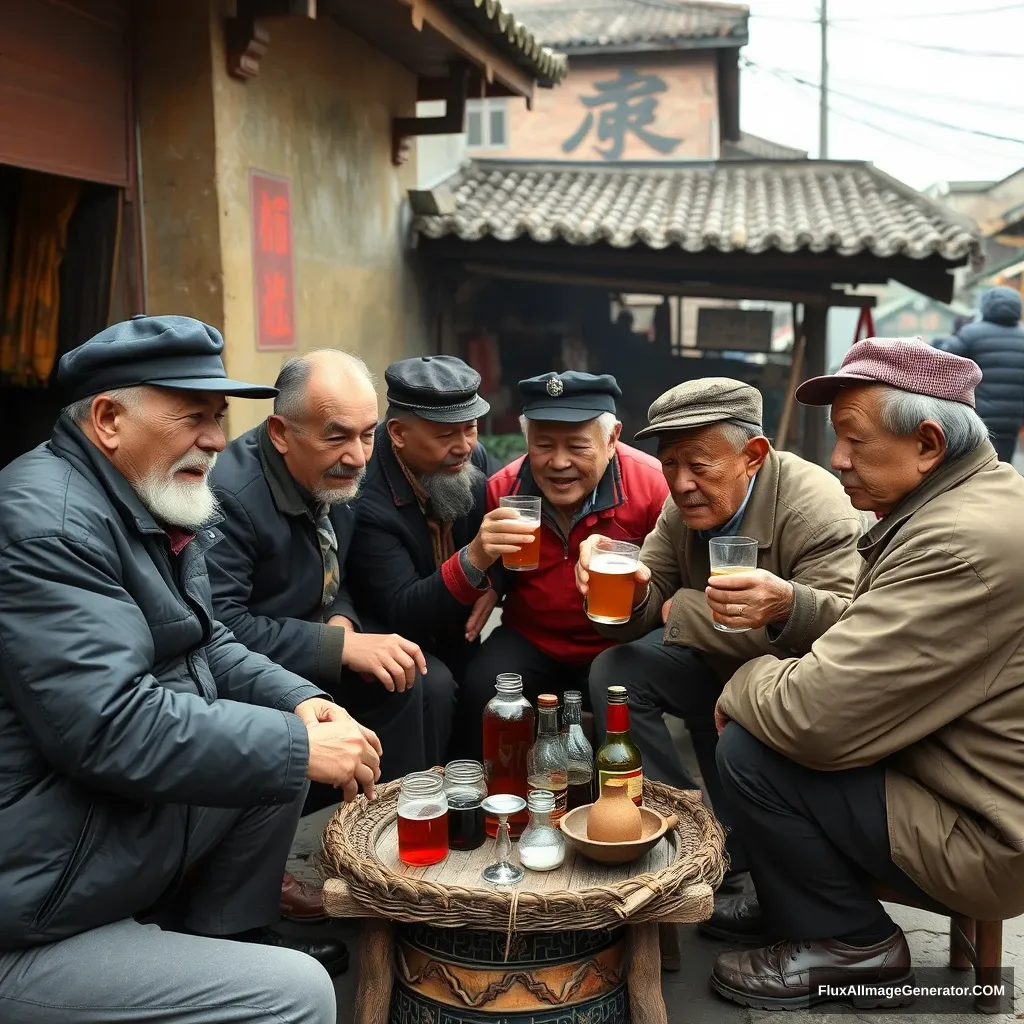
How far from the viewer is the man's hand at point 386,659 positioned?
11.7 ft

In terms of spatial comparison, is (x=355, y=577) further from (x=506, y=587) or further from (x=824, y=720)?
(x=824, y=720)

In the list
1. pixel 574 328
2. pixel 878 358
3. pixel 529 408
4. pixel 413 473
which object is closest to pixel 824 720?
pixel 878 358

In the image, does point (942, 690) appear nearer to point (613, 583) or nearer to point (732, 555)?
point (732, 555)

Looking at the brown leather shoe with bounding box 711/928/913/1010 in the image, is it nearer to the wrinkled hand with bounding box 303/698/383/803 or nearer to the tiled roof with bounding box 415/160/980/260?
the wrinkled hand with bounding box 303/698/383/803

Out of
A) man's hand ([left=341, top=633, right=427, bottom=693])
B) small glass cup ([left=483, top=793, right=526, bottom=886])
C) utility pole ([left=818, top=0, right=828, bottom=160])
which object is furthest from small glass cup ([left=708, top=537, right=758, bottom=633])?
utility pole ([left=818, top=0, right=828, bottom=160])

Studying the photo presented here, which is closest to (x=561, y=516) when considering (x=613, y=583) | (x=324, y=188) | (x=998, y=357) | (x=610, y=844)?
(x=613, y=583)

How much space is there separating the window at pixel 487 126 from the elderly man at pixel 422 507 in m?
15.8

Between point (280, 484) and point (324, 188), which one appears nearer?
point (280, 484)

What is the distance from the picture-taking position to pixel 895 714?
8.90ft

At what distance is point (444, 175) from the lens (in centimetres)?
1142

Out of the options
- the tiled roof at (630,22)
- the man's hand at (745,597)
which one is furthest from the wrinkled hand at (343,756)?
the tiled roof at (630,22)

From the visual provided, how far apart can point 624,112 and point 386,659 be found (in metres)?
17.1

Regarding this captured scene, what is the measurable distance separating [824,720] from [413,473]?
79.4 inches

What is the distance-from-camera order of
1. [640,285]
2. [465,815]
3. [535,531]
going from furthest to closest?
1. [640,285]
2. [535,531]
3. [465,815]
